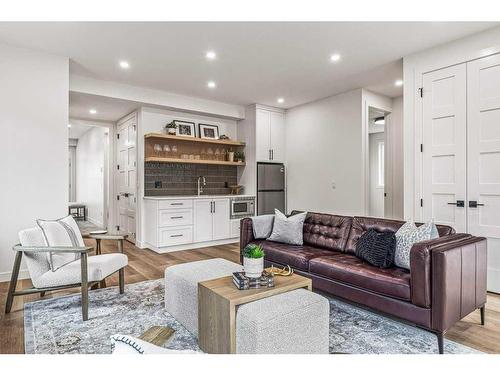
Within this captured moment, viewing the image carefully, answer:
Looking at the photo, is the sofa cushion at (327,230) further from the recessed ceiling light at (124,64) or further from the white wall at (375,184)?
the white wall at (375,184)

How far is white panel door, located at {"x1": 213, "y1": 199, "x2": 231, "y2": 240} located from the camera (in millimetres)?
5824

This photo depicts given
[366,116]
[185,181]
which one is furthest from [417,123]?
[185,181]

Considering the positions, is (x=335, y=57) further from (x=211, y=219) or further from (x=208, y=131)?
(x=211, y=219)

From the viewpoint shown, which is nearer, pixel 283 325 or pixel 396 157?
pixel 283 325

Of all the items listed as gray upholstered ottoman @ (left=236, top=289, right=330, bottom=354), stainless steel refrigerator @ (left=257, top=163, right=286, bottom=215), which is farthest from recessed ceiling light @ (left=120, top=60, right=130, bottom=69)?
gray upholstered ottoman @ (left=236, top=289, right=330, bottom=354)

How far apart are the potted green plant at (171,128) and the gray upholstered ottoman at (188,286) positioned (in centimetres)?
350

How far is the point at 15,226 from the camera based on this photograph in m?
3.63

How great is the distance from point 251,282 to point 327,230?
68.2 inches

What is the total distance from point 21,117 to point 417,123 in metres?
4.72

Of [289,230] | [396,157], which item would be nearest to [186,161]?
[289,230]

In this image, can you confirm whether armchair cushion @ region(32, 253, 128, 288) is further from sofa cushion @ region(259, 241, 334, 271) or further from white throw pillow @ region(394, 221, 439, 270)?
white throw pillow @ region(394, 221, 439, 270)

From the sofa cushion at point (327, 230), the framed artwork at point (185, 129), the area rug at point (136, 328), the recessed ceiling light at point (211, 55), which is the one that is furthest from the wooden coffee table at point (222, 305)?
the framed artwork at point (185, 129)

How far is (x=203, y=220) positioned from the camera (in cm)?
567

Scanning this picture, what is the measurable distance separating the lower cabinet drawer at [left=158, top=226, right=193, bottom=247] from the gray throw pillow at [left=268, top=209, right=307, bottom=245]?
7.17 feet
